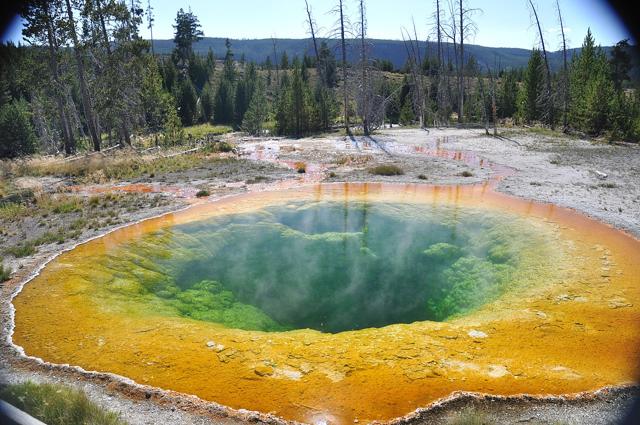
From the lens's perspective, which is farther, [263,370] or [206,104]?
[206,104]

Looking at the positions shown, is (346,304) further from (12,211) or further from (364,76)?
(364,76)

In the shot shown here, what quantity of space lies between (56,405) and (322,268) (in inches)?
273

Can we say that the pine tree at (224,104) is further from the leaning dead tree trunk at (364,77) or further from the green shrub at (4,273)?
the green shrub at (4,273)

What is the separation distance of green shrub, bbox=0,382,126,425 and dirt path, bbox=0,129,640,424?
0.37 m

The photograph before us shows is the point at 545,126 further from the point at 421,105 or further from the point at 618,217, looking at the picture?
the point at 618,217

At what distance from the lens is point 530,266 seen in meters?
9.98

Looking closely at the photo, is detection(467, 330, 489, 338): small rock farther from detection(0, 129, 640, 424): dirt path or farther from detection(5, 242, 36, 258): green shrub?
detection(5, 242, 36, 258): green shrub

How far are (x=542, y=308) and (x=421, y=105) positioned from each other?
118 ft

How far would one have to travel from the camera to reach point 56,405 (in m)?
5.09

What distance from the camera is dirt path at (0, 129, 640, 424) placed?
556 cm

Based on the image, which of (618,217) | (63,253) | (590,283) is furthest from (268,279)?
(618,217)

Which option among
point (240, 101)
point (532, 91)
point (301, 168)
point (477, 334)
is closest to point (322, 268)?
point (477, 334)

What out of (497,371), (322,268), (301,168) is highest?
(301,168)

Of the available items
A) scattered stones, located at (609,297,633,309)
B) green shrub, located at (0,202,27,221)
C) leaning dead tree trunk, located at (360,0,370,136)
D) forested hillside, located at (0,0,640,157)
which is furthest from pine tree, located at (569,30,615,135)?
green shrub, located at (0,202,27,221)
